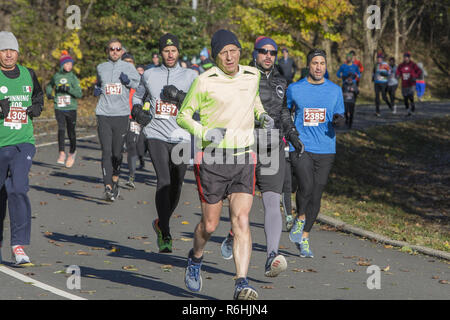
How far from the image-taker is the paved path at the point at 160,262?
25.2 ft

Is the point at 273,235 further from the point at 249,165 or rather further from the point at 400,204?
the point at 400,204

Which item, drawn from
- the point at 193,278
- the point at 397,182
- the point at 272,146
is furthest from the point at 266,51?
the point at 397,182

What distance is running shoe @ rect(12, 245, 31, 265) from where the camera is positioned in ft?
28.1

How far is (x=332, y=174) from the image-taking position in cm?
1983

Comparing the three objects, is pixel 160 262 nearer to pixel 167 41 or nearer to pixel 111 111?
pixel 167 41

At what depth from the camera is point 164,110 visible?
30.9ft

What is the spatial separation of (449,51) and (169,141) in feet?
148

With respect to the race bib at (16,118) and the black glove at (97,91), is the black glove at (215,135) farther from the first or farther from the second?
the black glove at (97,91)

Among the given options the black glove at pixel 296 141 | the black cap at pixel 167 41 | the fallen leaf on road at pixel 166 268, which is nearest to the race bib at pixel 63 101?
the black cap at pixel 167 41

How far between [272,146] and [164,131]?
4.74 ft

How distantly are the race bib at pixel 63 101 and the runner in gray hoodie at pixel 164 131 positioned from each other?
24.2 feet

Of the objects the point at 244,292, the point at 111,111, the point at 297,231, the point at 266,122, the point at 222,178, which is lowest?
the point at 297,231

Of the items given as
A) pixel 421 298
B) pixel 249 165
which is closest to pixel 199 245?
pixel 249 165

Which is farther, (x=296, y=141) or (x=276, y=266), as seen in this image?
(x=296, y=141)
